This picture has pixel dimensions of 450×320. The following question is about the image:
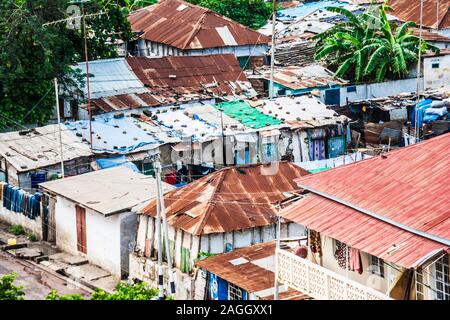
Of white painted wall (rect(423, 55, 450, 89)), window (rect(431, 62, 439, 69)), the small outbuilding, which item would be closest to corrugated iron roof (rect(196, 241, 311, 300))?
the small outbuilding

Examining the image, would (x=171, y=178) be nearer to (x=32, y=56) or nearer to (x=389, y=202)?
(x=32, y=56)

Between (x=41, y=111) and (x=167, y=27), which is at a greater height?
(x=167, y=27)

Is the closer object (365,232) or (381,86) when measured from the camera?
(365,232)

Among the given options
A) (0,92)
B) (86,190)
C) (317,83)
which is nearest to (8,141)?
(0,92)

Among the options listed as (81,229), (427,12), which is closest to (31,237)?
(81,229)

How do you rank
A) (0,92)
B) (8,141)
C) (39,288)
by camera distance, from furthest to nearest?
(0,92)
(8,141)
(39,288)

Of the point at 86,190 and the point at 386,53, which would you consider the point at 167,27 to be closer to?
the point at 386,53

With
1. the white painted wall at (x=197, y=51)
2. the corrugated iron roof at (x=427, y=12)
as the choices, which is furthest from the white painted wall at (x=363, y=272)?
the corrugated iron roof at (x=427, y=12)

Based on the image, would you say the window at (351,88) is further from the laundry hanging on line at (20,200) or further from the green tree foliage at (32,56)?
the laundry hanging on line at (20,200)
